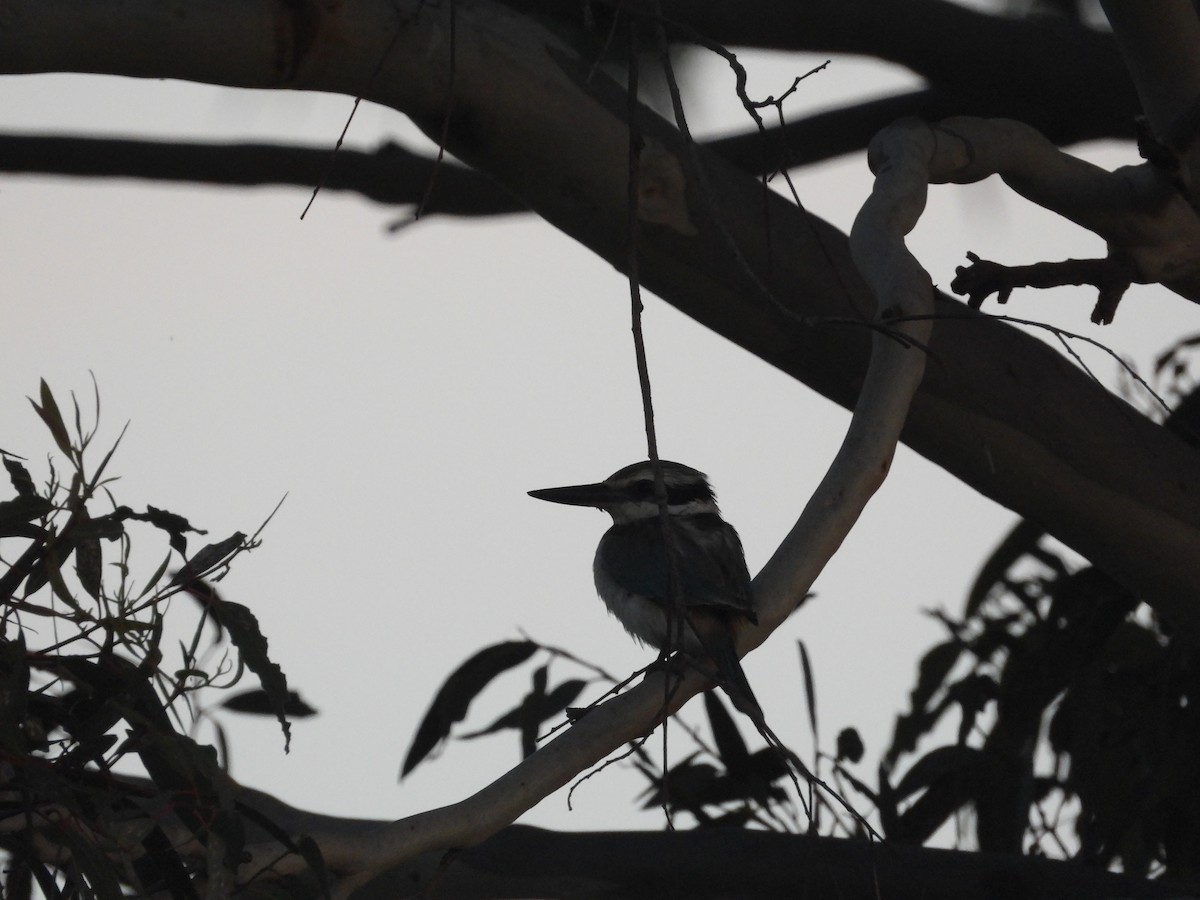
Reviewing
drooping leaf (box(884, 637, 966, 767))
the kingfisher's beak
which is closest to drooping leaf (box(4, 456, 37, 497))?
the kingfisher's beak

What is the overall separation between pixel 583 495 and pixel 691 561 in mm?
518

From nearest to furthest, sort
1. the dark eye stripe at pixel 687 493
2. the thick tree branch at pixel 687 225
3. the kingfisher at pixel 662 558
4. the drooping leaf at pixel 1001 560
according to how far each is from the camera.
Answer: the thick tree branch at pixel 687 225 < the kingfisher at pixel 662 558 < the dark eye stripe at pixel 687 493 < the drooping leaf at pixel 1001 560

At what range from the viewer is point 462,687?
2631mm

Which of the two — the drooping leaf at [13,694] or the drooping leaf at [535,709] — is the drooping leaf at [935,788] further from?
the drooping leaf at [13,694]

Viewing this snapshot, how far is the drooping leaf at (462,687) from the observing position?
260 cm

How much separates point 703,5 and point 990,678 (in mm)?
1470

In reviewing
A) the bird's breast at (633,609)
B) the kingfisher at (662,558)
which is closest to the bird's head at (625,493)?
the kingfisher at (662,558)

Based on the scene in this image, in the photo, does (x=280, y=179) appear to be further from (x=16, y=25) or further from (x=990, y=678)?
(x=990, y=678)

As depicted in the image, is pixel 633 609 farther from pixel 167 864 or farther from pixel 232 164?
pixel 167 864

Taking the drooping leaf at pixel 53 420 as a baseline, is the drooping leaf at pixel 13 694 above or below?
below

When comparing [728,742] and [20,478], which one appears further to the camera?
[728,742]

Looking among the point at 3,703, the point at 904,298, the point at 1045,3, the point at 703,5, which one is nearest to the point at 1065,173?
the point at 904,298

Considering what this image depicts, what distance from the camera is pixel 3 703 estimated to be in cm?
117

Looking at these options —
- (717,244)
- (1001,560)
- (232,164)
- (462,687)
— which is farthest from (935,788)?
(232,164)
